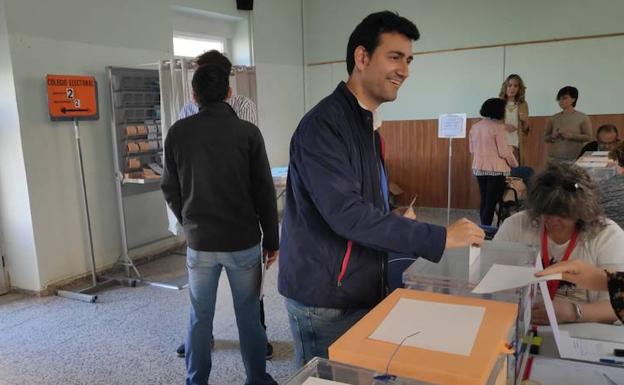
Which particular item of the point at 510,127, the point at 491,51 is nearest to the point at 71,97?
the point at 510,127

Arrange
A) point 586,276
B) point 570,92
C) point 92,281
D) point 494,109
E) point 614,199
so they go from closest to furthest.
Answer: point 586,276 < point 614,199 < point 92,281 < point 494,109 < point 570,92

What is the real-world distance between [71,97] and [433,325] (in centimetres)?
364

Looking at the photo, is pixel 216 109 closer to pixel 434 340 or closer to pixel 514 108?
pixel 434 340

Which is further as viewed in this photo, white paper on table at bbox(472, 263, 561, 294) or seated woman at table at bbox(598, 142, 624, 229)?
seated woman at table at bbox(598, 142, 624, 229)

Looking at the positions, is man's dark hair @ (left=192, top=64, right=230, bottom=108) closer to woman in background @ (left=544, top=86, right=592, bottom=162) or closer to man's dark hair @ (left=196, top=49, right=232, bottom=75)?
man's dark hair @ (left=196, top=49, right=232, bottom=75)

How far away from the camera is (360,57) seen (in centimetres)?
124

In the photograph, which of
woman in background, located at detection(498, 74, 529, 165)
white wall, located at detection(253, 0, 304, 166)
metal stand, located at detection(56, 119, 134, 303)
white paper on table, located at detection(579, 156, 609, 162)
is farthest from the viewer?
white wall, located at detection(253, 0, 304, 166)

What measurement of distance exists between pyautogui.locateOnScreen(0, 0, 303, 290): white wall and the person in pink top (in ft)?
10.6

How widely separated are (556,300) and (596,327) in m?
0.14

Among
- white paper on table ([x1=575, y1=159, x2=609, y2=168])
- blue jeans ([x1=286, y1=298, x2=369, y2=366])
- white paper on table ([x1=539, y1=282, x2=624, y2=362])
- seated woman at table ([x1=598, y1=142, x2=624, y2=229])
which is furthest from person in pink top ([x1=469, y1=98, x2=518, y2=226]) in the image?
blue jeans ([x1=286, y1=298, x2=369, y2=366])

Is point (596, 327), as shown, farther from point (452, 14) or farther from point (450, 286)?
point (452, 14)

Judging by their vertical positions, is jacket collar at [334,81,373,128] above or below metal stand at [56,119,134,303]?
above

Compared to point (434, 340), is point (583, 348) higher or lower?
lower

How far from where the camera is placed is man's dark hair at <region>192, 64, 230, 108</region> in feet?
6.77
